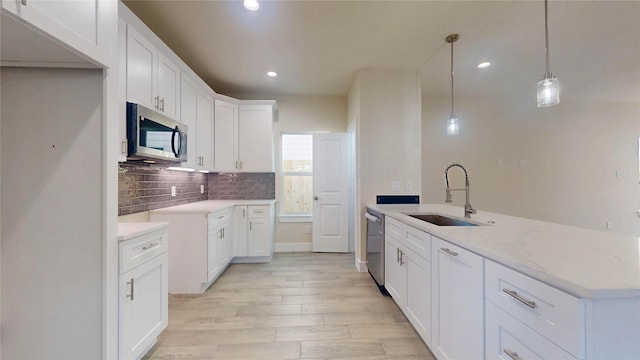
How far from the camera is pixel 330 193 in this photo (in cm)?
399

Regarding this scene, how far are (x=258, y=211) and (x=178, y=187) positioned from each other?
1.07 m

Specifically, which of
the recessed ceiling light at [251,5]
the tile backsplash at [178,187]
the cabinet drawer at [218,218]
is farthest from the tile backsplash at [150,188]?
the recessed ceiling light at [251,5]

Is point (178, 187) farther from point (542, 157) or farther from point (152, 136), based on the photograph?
point (542, 157)

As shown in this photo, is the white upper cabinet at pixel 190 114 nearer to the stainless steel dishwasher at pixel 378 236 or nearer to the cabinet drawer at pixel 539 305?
the stainless steel dishwasher at pixel 378 236

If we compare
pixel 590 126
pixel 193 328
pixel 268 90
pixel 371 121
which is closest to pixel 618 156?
pixel 590 126

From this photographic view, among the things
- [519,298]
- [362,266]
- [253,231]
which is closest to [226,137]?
[253,231]

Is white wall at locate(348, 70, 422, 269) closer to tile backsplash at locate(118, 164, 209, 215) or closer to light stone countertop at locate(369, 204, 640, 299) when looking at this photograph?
light stone countertop at locate(369, 204, 640, 299)

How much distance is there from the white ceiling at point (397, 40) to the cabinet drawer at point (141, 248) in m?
1.89

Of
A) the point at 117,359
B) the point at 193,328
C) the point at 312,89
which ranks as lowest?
the point at 193,328

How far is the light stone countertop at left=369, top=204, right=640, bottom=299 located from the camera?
28.3 inches

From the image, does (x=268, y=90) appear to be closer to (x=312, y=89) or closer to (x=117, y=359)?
(x=312, y=89)

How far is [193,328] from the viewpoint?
77.2 inches

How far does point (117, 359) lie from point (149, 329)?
248 mm

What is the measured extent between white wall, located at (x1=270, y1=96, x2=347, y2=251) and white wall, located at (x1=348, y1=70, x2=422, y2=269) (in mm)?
962
